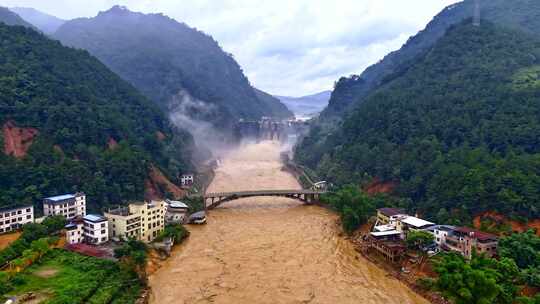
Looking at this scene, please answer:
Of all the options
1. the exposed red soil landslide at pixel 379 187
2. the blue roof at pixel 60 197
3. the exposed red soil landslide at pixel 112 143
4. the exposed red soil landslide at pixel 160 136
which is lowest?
the exposed red soil landslide at pixel 379 187

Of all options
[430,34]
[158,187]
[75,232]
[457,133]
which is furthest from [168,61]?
[75,232]

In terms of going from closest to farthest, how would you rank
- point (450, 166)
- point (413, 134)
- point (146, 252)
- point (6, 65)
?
point (146, 252)
point (450, 166)
point (6, 65)
point (413, 134)

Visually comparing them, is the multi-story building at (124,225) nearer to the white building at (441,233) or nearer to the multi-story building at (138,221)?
the multi-story building at (138,221)

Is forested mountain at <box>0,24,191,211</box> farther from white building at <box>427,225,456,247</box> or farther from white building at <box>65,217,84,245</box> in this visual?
white building at <box>427,225,456,247</box>

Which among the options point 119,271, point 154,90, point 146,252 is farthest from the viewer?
point 154,90

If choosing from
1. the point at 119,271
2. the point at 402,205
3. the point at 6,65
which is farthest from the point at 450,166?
the point at 6,65

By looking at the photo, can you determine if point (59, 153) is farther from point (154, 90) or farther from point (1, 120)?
point (154, 90)

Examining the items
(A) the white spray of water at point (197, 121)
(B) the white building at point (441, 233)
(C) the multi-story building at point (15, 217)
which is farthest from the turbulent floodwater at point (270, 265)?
(A) the white spray of water at point (197, 121)
